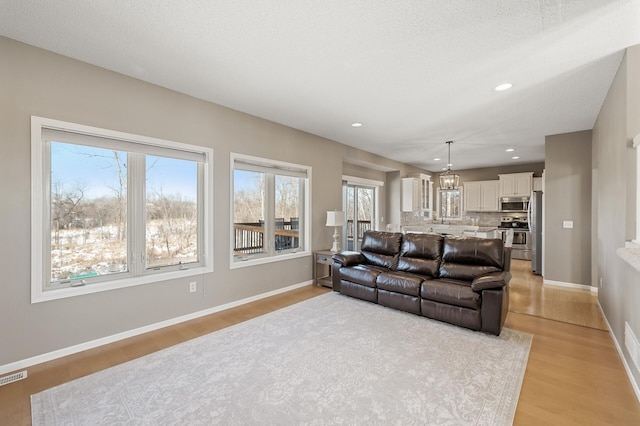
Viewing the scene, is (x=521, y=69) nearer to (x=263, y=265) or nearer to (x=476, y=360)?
(x=476, y=360)

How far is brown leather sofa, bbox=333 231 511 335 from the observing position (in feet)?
10.3

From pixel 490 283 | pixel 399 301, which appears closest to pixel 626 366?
pixel 490 283

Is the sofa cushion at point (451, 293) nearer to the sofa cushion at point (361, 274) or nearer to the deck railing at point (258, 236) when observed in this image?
the sofa cushion at point (361, 274)

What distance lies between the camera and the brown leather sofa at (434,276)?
10.3ft

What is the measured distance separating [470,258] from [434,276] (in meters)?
0.52

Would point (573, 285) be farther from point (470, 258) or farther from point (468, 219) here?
point (468, 219)

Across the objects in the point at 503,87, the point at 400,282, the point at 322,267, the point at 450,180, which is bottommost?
the point at 322,267

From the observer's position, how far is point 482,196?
8.77 metres

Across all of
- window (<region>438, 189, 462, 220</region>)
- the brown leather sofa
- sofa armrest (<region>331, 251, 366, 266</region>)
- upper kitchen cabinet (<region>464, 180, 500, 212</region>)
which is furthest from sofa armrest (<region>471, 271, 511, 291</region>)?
window (<region>438, 189, 462, 220</region>)

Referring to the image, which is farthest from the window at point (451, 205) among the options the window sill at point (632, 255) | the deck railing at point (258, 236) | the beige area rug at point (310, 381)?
the window sill at point (632, 255)

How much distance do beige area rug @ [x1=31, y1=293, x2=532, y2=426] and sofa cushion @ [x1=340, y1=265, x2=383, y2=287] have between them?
0.87m

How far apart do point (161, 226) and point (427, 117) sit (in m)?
3.93

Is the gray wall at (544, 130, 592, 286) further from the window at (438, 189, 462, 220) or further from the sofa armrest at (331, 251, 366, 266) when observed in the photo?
the window at (438, 189, 462, 220)

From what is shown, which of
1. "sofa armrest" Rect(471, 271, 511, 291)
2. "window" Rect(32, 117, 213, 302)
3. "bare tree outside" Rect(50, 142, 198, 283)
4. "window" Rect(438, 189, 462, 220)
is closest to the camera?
"window" Rect(32, 117, 213, 302)
